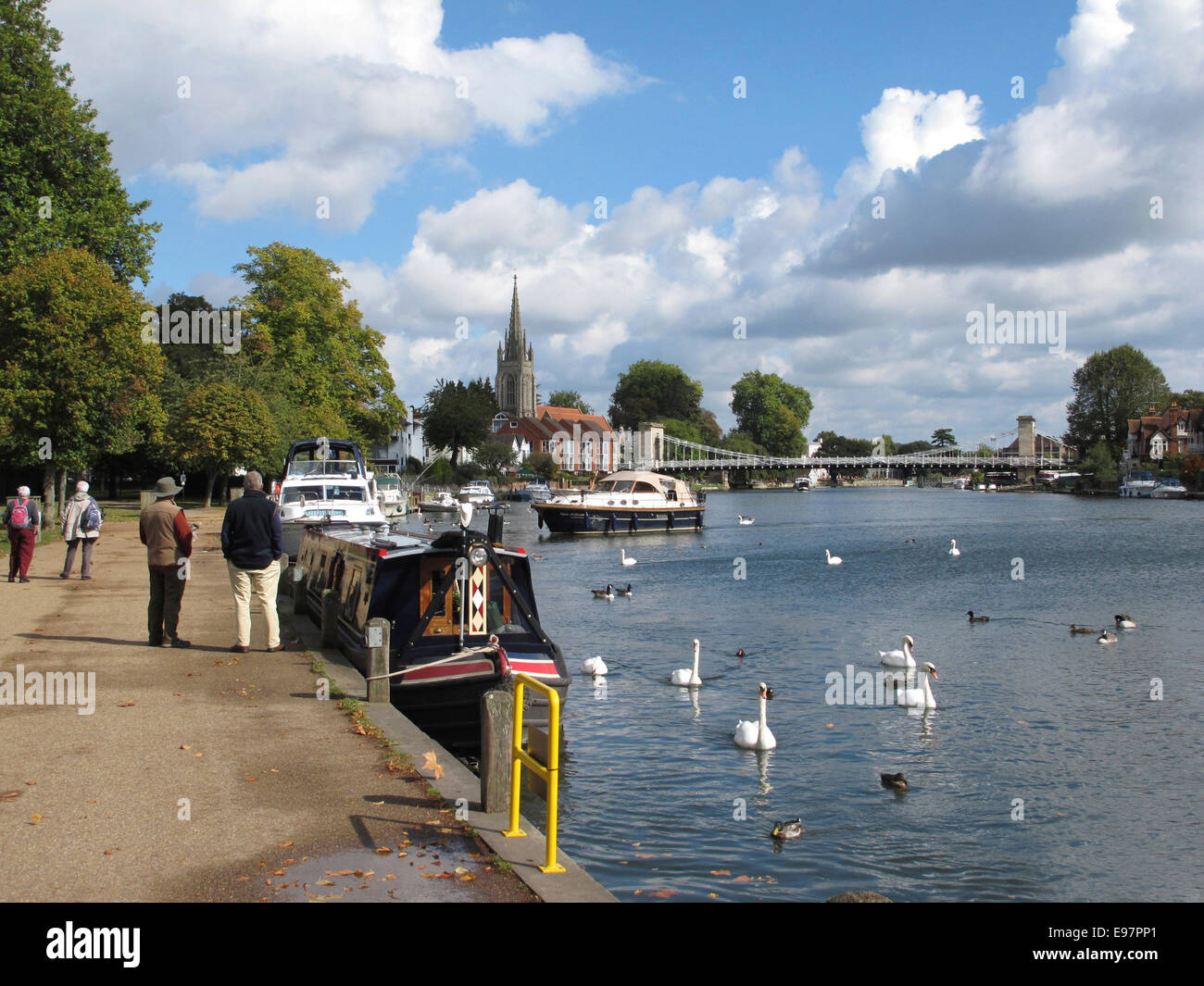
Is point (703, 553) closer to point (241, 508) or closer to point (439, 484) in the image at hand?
point (241, 508)

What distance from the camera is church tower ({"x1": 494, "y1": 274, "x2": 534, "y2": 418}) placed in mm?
187250

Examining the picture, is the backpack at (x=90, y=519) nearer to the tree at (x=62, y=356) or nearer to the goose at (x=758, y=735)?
the tree at (x=62, y=356)

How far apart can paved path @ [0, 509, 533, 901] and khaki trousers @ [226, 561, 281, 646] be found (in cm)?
47

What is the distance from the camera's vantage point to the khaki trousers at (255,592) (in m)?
12.8

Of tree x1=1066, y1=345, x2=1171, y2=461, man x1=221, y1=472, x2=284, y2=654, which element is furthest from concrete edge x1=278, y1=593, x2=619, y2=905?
tree x1=1066, y1=345, x2=1171, y2=461

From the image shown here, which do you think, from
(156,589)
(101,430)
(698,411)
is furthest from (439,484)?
(698,411)

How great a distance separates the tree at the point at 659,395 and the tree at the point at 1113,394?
63.3 meters

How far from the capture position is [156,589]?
13453 mm

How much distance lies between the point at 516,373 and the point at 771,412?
46467 millimetres

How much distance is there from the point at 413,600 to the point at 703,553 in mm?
34980

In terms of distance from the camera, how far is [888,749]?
13.6m

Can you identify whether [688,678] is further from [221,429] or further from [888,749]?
[221,429]

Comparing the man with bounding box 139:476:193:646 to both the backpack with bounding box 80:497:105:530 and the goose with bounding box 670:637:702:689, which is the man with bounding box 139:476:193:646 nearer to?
the goose with bounding box 670:637:702:689
